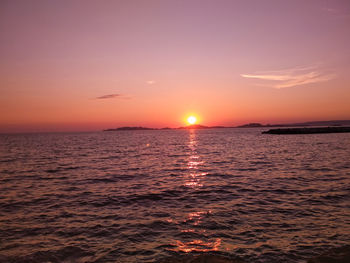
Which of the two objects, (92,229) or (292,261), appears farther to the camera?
(92,229)

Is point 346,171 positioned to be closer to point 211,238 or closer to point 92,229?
point 211,238

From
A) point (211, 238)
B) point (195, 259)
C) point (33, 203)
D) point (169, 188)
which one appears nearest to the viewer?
point (195, 259)

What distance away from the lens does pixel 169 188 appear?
1833cm

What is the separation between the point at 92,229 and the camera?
10469mm

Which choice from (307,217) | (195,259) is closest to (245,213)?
(307,217)

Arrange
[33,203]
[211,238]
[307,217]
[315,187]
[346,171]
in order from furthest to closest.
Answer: [346,171], [315,187], [33,203], [307,217], [211,238]

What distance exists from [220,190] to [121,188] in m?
8.14

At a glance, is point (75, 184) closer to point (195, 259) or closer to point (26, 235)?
point (26, 235)

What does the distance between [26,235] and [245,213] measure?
1075cm

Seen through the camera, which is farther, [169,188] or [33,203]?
[169,188]

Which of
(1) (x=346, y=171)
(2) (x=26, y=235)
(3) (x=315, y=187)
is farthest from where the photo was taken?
(1) (x=346, y=171)

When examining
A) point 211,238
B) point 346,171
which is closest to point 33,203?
point 211,238

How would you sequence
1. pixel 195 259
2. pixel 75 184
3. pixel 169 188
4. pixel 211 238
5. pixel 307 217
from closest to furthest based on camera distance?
pixel 195 259 < pixel 211 238 < pixel 307 217 < pixel 169 188 < pixel 75 184

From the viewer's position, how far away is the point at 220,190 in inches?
680
